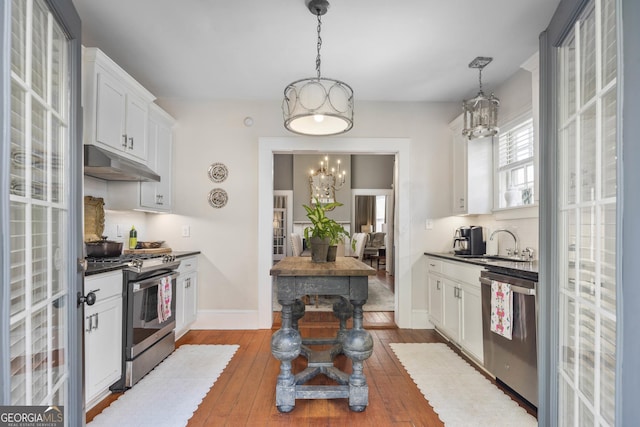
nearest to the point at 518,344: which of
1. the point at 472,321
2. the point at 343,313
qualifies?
the point at 472,321

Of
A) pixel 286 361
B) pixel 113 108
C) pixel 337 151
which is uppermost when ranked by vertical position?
pixel 113 108

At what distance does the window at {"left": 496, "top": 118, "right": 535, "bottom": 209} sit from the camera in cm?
307

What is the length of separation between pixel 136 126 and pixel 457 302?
3.30 m

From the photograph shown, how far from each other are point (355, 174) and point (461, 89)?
5.11 m

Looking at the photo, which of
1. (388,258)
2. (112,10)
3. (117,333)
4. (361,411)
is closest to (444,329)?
(361,411)

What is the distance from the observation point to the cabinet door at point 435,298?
3506mm

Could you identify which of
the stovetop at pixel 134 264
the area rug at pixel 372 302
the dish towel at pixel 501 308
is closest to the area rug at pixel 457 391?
the dish towel at pixel 501 308

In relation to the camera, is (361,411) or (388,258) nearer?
(361,411)

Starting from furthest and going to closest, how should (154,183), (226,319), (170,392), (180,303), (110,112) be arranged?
1. (226,319)
2. (154,183)
3. (180,303)
4. (110,112)
5. (170,392)

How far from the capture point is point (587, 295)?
1082mm

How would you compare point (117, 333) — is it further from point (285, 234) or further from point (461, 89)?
point (285, 234)

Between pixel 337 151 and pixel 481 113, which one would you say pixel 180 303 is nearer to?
pixel 337 151

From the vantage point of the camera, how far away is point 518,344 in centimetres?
217

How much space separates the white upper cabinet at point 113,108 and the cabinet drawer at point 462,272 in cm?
304
